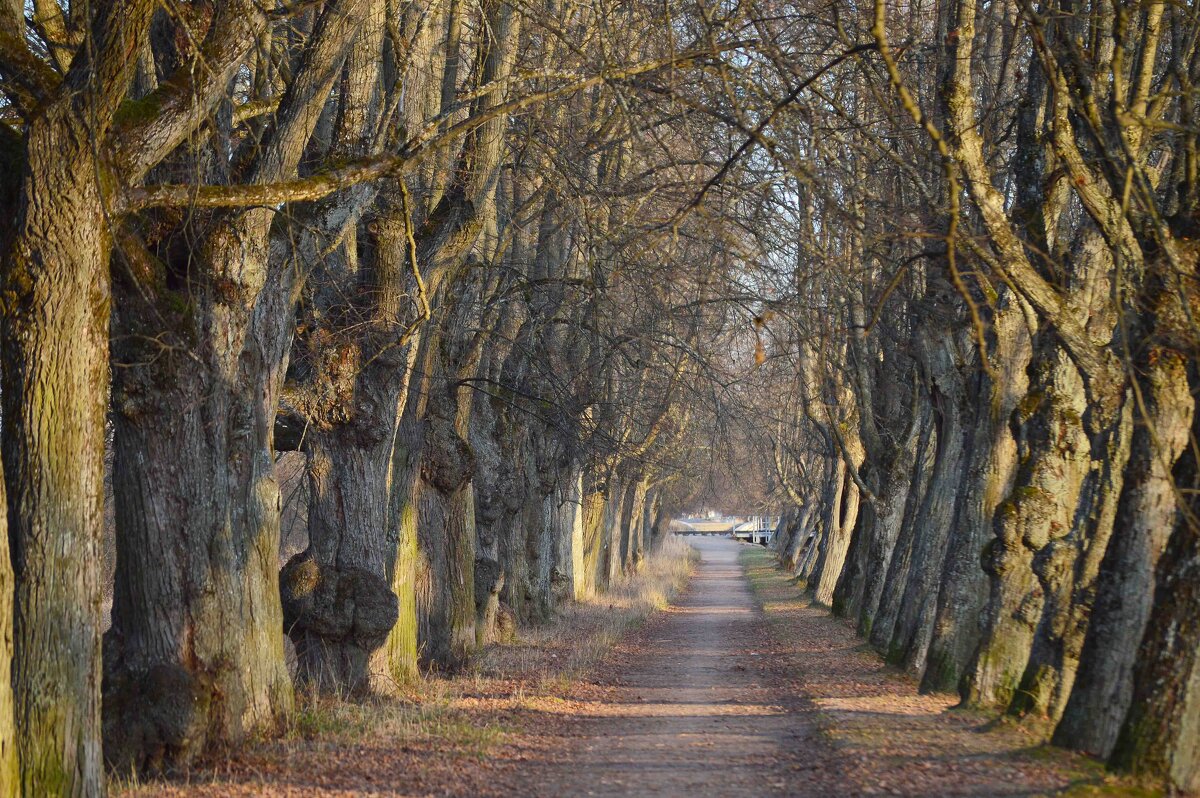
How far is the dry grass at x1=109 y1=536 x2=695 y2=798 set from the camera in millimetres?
8930

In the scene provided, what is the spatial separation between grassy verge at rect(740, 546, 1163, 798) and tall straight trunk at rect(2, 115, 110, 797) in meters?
5.27

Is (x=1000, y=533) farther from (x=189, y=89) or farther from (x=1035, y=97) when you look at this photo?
(x=189, y=89)

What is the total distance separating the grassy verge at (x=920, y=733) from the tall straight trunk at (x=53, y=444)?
17.3 feet

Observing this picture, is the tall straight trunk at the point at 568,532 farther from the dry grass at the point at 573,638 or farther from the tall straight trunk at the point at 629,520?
the tall straight trunk at the point at 629,520

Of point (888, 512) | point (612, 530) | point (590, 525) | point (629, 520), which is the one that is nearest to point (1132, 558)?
point (888, 512)

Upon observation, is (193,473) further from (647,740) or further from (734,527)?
(734,527)

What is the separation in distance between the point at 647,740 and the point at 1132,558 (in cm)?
482

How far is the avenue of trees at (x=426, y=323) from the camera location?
733 centimetres

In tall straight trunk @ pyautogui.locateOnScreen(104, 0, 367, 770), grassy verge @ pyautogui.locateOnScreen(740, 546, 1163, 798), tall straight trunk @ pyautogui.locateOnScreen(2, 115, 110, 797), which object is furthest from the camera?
tall straight trunk @ pyautogui.locateOnScreen(104, 0, 367, 770)

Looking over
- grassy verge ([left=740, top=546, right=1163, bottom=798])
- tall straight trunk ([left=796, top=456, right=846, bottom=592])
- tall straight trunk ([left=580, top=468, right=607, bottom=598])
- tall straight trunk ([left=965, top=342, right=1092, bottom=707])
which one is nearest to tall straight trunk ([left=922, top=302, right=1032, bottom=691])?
grassy verge ([left=740, top=546, right=1163, bottom=798])

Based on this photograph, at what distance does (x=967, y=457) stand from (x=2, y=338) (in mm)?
10611

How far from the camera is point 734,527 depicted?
14038 centimetres

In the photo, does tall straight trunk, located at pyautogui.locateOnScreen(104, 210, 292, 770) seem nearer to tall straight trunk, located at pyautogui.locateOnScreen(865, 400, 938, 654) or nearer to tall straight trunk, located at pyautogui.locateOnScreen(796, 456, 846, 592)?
tall straight trunk, located at pyautogui.locateOnScreen(865, 400, 938, 654)

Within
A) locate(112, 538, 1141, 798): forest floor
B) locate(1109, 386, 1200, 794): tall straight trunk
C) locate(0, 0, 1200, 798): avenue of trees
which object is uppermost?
locate(0, 0, 1200, 798): avenue of trees
